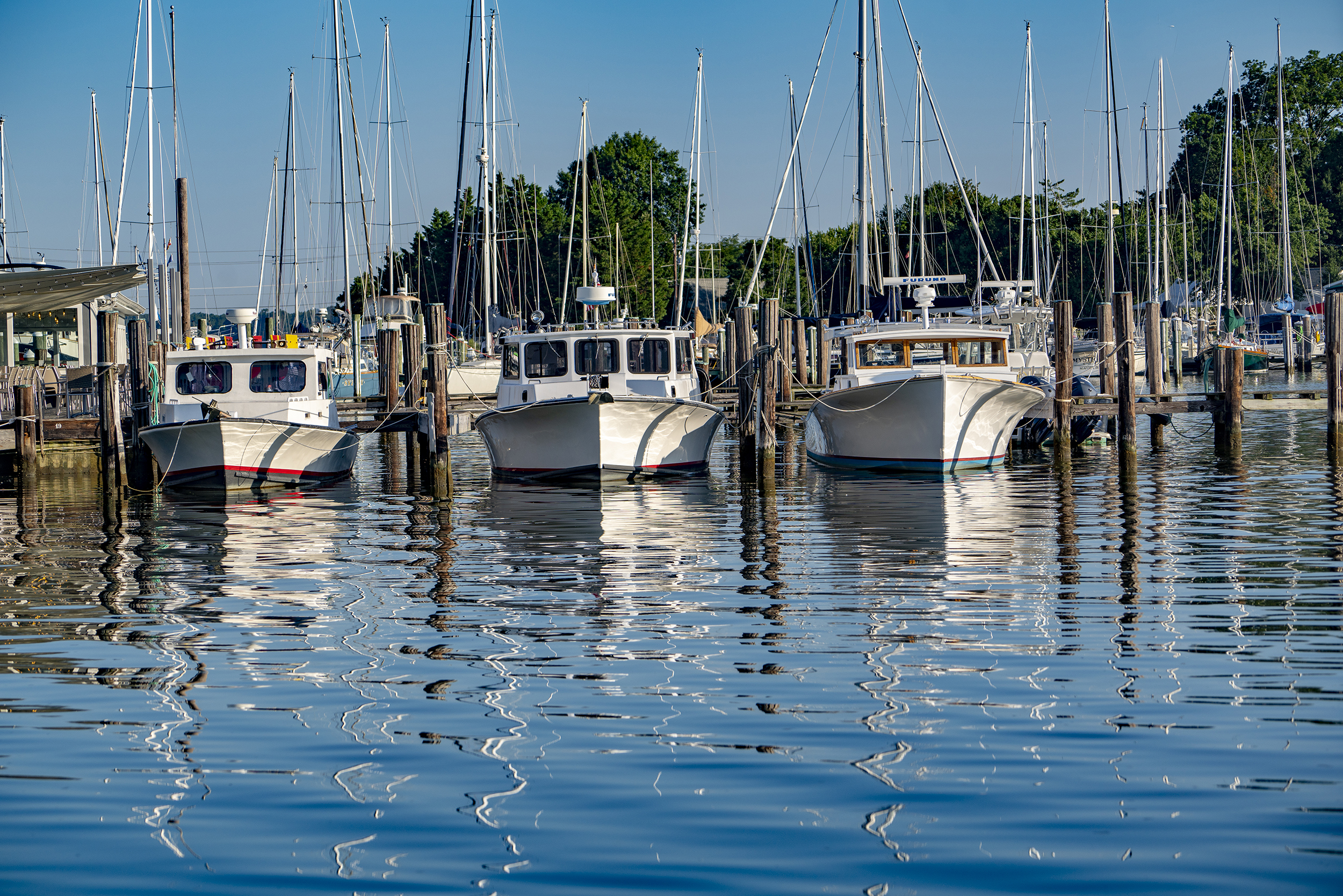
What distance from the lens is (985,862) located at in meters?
5.03

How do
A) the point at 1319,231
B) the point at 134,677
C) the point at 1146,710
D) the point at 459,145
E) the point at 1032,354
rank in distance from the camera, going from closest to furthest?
1. the point at 1146,710
2. the point at 134,677
3. the point at 1032,354
4. the point at 459,145
5. the point at 1319,231

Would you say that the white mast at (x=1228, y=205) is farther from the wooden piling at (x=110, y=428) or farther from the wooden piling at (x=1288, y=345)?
the wooden piling at (x=110, y=428)

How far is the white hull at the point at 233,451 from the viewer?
2095 cm

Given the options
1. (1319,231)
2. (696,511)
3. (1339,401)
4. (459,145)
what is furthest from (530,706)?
(1319,231)

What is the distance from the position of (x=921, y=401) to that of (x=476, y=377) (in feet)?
64.2

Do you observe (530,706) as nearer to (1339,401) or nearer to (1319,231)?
(1339,401)

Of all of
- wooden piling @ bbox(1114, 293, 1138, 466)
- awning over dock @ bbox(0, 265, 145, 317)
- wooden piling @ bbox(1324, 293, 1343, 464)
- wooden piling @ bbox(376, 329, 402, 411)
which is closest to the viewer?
wooden piling @ bbox(1114, 293, 1138, 466)

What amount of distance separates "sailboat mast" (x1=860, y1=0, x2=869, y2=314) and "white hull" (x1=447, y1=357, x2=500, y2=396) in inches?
534

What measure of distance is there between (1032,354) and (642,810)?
26113 millimetres

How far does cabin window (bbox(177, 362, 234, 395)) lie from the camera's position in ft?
74.1

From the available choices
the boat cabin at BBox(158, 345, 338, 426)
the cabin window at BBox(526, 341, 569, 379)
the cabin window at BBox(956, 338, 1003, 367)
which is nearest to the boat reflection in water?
the cabin window at BBox(956, 338, 1003, 367)

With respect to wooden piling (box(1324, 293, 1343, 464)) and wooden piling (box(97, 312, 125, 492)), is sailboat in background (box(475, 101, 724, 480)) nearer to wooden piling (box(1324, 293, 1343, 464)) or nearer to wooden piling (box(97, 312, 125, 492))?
wooden piling (box(97, 312, 125, 492))

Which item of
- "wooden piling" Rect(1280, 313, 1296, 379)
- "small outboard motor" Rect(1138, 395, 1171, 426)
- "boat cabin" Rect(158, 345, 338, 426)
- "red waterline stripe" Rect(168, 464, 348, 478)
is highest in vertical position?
Answer: "wooden piling" Rect(1280, 313, 1296, 379)

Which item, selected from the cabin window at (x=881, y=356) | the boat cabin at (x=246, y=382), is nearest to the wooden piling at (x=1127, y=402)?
the cabin window at (x=881, y=356)
